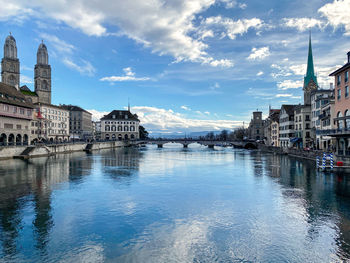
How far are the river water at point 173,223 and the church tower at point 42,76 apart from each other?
12458 centimetres

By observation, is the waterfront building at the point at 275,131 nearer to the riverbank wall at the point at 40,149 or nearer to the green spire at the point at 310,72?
the green spire at the point at 310,72

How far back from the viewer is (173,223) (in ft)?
58.3

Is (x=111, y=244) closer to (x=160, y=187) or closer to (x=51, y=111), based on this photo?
(x=160, y=187)

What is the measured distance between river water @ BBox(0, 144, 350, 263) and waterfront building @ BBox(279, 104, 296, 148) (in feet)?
203

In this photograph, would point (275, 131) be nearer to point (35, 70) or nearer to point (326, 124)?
point (326, 124)

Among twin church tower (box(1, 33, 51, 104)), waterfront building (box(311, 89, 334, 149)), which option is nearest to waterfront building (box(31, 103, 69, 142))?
twin church tower (box(1, 33, 51, 104))

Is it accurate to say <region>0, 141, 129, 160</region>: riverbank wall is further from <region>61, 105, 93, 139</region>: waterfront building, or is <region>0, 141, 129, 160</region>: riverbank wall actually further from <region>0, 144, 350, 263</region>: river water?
<region>61, 105, 93, 139</region>: waterfront building

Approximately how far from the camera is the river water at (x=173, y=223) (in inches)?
526

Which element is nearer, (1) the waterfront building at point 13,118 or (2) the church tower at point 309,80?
(1) the waterfront building at point 13,118

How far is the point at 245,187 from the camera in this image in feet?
99.8

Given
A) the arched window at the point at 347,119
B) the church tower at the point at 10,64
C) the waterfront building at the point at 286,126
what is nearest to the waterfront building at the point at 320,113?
the waterfront building at the point at 286,126

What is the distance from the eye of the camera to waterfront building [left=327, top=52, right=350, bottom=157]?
1717 inches

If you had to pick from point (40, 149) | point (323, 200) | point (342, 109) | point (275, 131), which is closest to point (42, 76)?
point (40, 149)

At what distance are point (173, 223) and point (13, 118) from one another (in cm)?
6270
